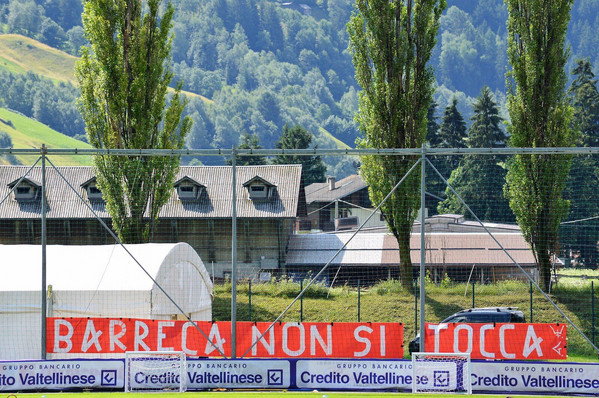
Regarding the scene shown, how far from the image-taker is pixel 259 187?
38.0 m

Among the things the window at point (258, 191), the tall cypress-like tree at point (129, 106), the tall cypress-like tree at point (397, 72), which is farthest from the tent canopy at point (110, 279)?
the window at point (258, 191)

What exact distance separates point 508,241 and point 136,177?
22.0 m

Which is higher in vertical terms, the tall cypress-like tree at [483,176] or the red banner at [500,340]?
the tall cypress-like tree at [483,176]

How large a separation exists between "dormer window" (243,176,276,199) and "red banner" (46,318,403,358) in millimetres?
20490

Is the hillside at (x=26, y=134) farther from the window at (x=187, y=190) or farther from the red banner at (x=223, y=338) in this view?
the red banner at (x=223, y=338)

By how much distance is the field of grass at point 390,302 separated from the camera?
2445 centimetres

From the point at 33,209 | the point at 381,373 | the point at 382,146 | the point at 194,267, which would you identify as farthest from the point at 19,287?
the point at 33,209

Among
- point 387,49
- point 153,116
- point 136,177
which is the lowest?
point 136,177

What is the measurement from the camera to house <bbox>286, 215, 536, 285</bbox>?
33.6 metres

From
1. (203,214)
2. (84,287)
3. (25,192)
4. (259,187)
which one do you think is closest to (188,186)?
(259,187)

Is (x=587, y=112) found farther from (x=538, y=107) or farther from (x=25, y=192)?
(x=25, y=192)

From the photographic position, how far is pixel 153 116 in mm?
27219

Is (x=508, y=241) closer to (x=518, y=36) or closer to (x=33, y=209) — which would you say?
(x=518, y=36)

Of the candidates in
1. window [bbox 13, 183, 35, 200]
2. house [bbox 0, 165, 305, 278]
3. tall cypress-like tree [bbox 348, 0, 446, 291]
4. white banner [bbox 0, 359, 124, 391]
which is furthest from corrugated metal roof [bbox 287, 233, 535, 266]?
white banner [bbox 0, 359, 124, 391]
